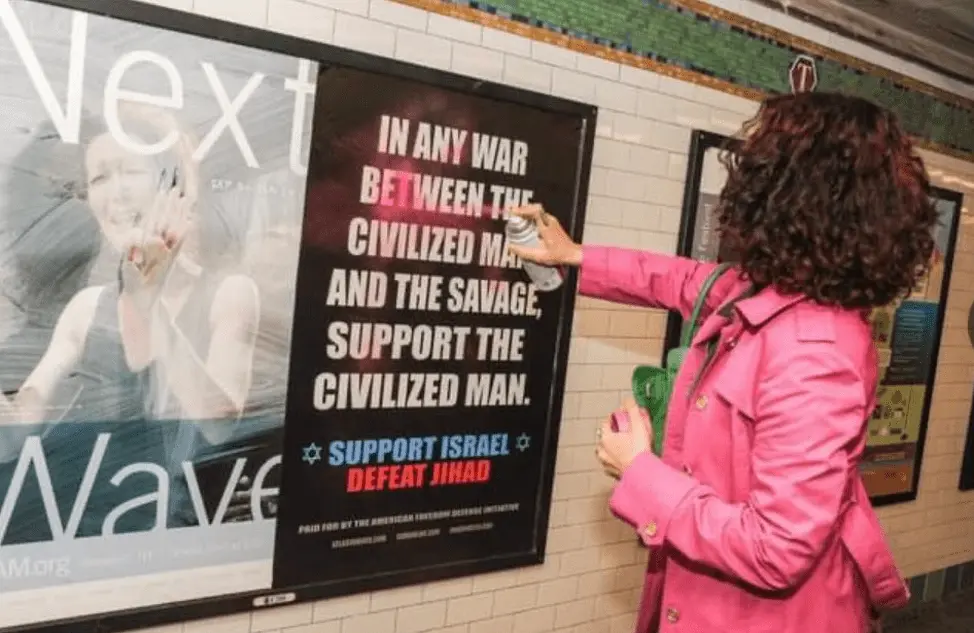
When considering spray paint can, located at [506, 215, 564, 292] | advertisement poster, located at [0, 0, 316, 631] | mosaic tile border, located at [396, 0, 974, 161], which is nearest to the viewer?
advertisement poster, located at [0, 0, 316, 631]

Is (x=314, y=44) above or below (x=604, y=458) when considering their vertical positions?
above

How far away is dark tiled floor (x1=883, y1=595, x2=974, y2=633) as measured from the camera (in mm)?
4199

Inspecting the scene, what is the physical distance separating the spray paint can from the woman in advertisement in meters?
0.70

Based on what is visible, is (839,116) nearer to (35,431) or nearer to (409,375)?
(409,375)

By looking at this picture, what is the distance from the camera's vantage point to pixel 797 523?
1.50 metres

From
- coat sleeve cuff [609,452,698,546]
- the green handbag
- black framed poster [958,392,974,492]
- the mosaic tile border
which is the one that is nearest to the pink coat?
coat sleeve cuff [609,452,698,546]

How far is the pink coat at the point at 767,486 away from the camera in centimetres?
150

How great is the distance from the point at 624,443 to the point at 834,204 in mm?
571

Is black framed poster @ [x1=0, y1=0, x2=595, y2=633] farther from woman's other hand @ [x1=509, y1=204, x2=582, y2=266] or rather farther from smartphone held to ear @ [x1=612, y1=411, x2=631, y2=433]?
smartphone held to ear @ [x1=612, y1=411, x2=631, y2=433]

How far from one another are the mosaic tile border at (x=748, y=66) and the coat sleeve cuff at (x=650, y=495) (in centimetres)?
137

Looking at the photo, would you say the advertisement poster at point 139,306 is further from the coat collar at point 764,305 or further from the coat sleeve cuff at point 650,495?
the coat collar at point 764,305

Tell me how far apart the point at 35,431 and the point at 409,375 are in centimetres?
92

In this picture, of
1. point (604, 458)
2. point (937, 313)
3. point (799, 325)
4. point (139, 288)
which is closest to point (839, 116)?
point (799, 325)

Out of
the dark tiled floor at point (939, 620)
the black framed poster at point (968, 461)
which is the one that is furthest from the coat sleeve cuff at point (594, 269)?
the black framed poster at point (968, 461)
